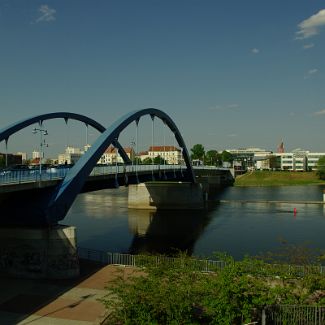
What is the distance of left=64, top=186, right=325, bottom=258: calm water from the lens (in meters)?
42.9

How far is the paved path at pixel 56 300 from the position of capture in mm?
19188

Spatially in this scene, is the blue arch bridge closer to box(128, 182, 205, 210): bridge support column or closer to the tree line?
box(128, 182, 205, 210): bridge support column

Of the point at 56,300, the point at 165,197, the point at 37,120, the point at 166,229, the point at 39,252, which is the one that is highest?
the point at 37,120

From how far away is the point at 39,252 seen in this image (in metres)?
27.2

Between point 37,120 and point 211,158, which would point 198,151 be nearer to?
point 211,158

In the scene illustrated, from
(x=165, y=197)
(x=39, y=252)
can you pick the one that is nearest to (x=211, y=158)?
(x=165, y=197)

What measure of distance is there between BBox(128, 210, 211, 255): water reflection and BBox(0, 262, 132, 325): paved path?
1153 centimetres

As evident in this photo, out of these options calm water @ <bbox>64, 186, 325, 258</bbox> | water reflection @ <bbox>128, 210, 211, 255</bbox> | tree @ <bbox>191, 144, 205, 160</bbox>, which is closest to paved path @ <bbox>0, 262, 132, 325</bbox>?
water reflection @ <bbox>128, 210, 211, 255</bbox>

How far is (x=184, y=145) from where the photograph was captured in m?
75.6

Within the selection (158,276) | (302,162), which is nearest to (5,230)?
(158,276)

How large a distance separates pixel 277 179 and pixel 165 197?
72.5 m

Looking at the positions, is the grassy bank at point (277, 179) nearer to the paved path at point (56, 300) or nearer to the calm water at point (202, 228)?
the calm water at point (202, 228)

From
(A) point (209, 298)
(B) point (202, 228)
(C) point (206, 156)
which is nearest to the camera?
(A) point (209, 298)

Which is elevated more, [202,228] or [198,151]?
[198,151]
